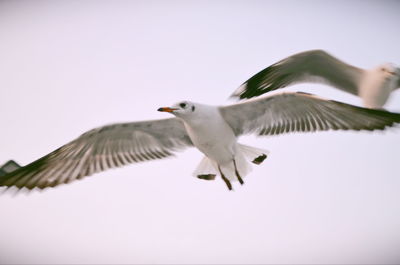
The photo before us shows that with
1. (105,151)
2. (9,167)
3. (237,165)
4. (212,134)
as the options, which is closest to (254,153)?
(237,165)

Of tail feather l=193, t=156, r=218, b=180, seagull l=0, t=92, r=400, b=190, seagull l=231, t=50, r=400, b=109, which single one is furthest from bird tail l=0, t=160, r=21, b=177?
seagull l=231, t=50, r=400, b=109

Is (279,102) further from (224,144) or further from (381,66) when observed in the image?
(381,66)

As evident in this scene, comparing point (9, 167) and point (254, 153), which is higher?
point (9, 167)

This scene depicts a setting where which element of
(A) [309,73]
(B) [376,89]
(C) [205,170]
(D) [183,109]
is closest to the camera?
(D) [183,109]

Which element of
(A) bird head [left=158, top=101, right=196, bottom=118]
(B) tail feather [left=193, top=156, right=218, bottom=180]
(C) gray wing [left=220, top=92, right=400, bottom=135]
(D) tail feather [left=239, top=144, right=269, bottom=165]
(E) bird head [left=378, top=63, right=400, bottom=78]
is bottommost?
(B) tail feather [left=193, top=156, right=218, bottom=180]

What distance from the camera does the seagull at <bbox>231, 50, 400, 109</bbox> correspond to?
14.5 feet

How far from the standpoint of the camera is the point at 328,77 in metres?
4.80

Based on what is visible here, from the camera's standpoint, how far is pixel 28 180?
11.8 feet

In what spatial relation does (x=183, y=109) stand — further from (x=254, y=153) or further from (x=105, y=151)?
(x=105, y=151)

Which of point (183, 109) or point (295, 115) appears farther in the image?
point (295, 115)

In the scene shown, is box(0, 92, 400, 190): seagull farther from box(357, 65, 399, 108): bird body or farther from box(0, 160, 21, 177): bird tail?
box(357, 65, 399, 108): bird body

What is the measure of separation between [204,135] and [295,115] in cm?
63

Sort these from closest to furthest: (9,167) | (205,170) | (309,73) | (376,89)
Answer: (205,170)
(9,167)
(376,89)
(309,73)

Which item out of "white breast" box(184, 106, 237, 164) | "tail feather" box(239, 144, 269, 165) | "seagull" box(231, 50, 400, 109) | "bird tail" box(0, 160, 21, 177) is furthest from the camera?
"seagull" box(231, 50, 400, 109)
